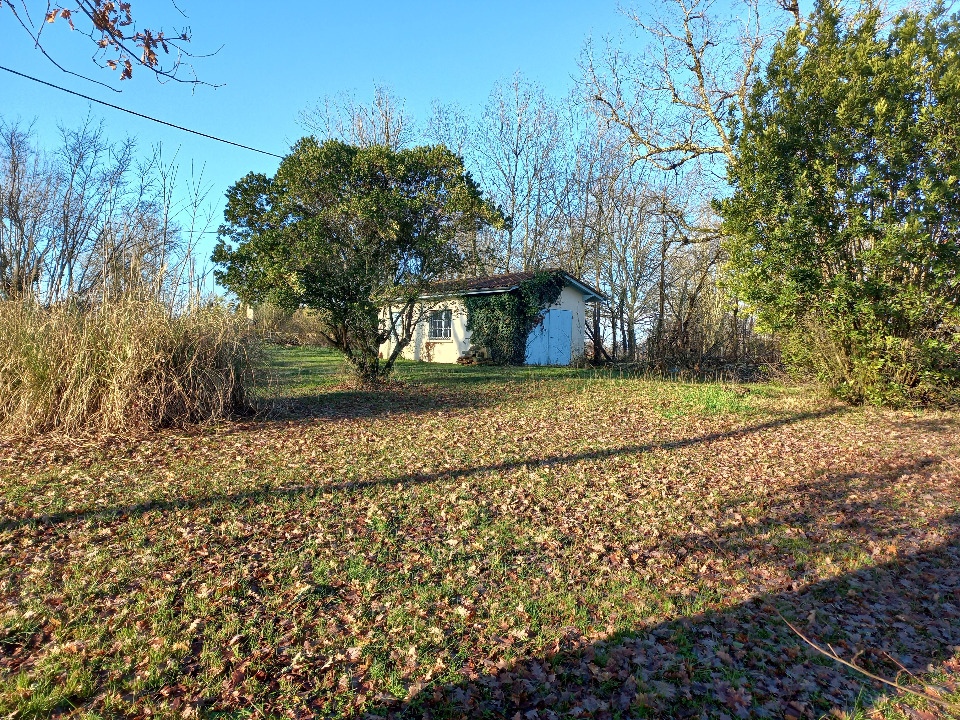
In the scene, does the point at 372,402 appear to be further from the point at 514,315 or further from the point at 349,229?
the point at 514,315

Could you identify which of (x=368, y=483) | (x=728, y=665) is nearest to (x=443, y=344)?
(x=368, y=483)

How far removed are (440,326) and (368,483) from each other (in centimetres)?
1713

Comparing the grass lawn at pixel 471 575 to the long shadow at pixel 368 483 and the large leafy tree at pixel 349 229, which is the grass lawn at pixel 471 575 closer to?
the long shadow at pixel 368 483

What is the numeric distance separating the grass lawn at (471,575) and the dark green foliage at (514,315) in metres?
12.4

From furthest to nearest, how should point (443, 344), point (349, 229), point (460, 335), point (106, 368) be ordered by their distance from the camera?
point (443, 344), point (460, 335), point (349, 229), point (106, 368)

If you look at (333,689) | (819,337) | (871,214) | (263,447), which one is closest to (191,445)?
(263,447)

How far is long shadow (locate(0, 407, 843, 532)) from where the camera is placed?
5109mm

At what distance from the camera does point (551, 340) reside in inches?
854

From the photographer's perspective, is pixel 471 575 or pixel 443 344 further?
pixel 443 344

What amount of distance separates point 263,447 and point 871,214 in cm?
1102

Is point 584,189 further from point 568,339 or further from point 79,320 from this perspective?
point 79,320

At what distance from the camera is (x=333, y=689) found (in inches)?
118

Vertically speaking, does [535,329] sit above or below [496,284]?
below

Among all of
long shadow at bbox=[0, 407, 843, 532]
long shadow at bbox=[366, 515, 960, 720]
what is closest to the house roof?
long shadow at bbox=[0, 407, 843, 532]
